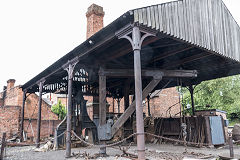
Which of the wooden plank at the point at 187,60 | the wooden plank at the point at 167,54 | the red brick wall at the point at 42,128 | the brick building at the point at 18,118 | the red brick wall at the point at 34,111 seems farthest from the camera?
the red brick wall at the point at 34,111

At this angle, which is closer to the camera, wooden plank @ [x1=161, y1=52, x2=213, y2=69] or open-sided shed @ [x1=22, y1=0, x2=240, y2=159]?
open-sided shed @ [x1=22, y1=0, x2=240, y2=159]

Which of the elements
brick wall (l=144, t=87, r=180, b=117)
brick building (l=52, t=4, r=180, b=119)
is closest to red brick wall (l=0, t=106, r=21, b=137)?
brick building (l=52, t=4, r=180, b=119)

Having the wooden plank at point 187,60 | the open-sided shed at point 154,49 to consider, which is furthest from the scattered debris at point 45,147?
the wooden plank at point 187,60

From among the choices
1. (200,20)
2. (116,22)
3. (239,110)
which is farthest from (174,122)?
(239,110)

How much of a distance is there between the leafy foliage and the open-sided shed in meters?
14.8

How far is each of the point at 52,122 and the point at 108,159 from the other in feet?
40.6

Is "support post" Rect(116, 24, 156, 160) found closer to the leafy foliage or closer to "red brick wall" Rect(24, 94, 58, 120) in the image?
"red brick wall" Rect(24, 94, 58, 120)

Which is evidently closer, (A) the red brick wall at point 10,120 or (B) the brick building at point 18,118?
(A) the red brick wall at point 10,120

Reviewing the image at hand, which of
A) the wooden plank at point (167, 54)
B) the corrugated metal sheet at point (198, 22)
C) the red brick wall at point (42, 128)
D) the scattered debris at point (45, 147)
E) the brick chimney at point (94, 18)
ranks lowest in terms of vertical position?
the scattered debris at point (45, 147)

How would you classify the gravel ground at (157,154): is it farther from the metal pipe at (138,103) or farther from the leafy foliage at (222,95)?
the leafy foliage at (222,95)

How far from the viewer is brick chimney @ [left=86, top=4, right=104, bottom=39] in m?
16.8

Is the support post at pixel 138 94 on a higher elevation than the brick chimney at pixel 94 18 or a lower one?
lower

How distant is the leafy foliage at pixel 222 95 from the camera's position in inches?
976

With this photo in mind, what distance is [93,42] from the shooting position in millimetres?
7547
